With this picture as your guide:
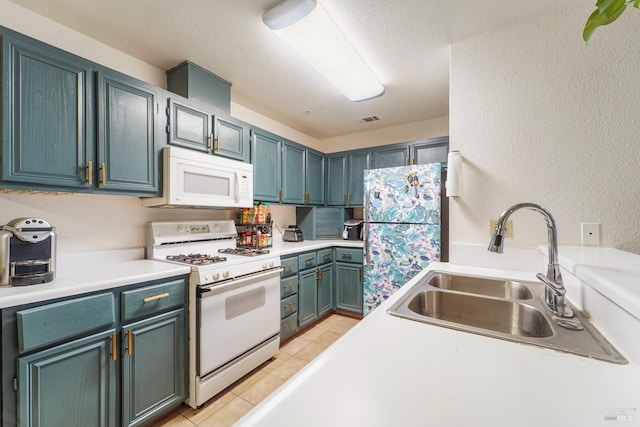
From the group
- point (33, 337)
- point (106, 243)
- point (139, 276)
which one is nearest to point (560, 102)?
point (139, 276)

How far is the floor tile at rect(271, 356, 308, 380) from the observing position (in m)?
2.02

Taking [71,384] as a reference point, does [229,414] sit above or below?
below

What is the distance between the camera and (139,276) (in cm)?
142

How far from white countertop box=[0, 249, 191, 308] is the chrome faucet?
1.65 metres

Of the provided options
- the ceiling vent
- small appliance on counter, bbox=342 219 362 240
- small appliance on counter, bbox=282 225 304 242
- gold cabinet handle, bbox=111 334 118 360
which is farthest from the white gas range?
the ceiling vent

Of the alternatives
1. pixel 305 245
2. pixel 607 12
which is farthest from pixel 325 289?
pixel 607 12

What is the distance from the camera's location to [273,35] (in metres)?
1.75

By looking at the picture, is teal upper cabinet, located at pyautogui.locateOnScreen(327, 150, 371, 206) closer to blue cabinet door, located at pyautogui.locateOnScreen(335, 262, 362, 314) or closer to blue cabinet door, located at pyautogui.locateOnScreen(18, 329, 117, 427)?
blue cabinet door, located at pyautogui.locateOnScreen(335, 262, 362, 314)

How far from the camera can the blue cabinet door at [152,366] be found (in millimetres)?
1392

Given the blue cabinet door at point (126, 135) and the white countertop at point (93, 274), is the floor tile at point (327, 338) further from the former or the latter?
the blue cabinet door at point (126, 135)

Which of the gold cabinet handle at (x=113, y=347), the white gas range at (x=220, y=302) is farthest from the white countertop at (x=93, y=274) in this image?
the gold cabinet handle at (x=113, y=347)

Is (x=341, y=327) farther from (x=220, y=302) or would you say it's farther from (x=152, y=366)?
(x=152, y=366)

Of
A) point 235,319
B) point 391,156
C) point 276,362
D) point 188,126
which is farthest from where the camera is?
point 391,156

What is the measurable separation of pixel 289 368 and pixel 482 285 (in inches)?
61.4
